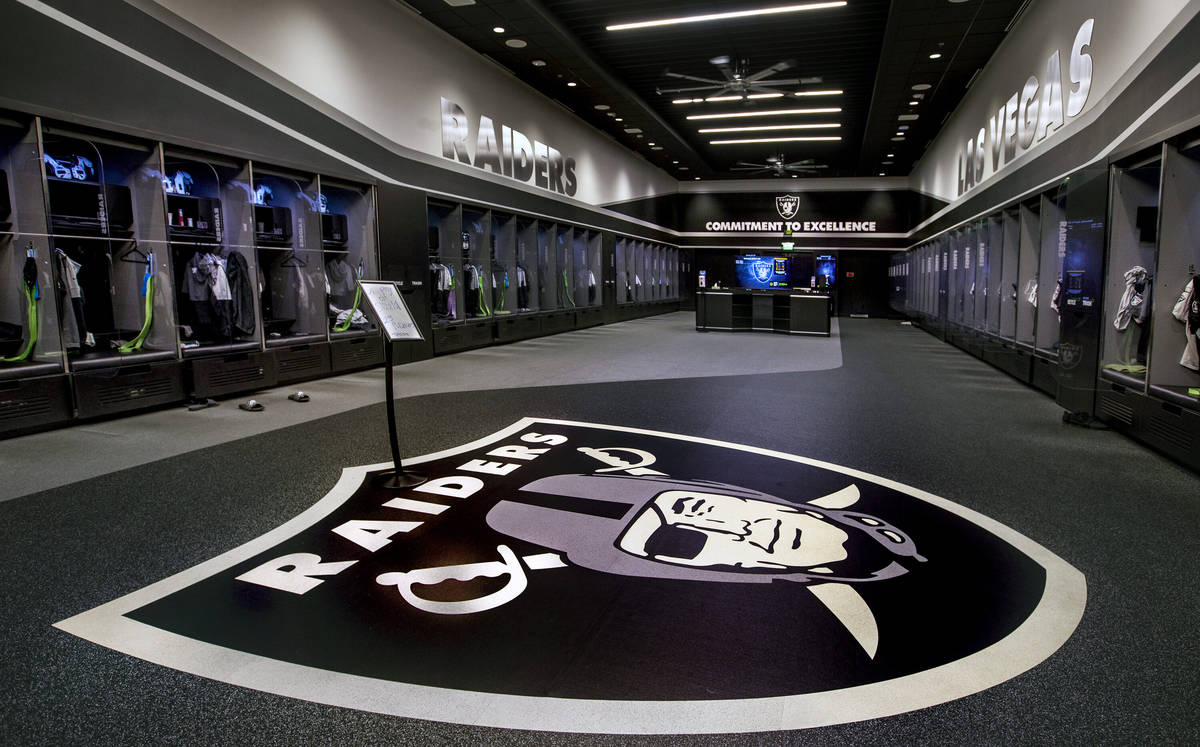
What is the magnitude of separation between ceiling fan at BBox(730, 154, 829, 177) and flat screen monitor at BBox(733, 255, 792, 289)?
2.66m

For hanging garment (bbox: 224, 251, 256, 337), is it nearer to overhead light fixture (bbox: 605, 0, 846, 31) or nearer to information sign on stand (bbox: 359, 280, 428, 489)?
information sign on stand (bbox: 359, 280, 428, 489)

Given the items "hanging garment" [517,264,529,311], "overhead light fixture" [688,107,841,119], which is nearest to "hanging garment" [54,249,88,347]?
"hanging garment" [517,264,529,311]

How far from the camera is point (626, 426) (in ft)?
16.6

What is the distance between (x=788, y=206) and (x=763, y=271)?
5901mm

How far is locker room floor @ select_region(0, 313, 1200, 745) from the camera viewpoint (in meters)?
1.66

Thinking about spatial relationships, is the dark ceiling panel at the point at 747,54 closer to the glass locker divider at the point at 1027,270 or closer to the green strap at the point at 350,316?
the glass locker divider at the point at 1027,270

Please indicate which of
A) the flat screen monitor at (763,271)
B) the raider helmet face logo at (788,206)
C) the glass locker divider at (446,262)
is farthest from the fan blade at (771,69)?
the raider helmet face logo at (788,206)

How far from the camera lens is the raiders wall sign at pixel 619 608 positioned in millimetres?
1798

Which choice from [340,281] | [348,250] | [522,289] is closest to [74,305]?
[340,281]

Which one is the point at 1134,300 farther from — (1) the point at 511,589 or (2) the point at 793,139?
(2) the point at 793,139

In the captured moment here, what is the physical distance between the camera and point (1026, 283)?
25.2 ft

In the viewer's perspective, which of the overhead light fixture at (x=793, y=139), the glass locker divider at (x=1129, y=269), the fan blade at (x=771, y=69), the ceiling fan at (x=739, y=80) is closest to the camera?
the glass locker divider at (x=1129, y=269)

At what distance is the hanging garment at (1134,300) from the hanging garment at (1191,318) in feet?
1.44

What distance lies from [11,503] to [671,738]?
3.61m
